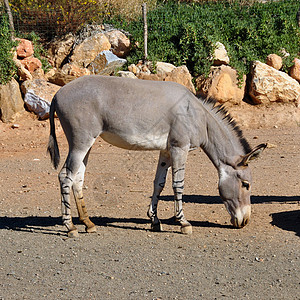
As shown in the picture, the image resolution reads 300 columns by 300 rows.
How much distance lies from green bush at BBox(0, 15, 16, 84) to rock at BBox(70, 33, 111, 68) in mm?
1856

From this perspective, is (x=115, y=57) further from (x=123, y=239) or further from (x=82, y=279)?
(x=82, y=279)

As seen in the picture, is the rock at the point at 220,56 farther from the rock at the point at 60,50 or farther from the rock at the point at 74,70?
the rock at the point at 60,50

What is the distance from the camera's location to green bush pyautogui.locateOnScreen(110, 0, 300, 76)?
14.3 m

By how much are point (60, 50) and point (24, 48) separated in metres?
1.17

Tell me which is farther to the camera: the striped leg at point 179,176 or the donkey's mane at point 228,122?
the donkey's mane at point 228,122

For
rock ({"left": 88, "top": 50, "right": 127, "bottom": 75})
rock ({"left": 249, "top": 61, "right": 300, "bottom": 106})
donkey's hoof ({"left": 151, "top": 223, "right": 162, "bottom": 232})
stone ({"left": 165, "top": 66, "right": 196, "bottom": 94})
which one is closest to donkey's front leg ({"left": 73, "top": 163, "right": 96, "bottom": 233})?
donkey's hoof ({"left": 151, "top": 223, "right": 162, "bottom": 232})

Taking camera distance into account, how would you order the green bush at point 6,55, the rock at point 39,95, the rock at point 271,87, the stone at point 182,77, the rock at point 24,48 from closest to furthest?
the rock at point 39,95
the green bush at point 6,55
the stone at point 182,77
the rock at point 271,87
the rock at point 24,48

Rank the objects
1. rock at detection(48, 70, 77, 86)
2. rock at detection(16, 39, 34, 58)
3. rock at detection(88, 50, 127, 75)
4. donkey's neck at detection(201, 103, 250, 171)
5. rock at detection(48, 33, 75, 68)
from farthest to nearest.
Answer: rock at detection(48, 33, 75, 68) → rock at detection(16, 39, 34, 58) → rock at detection(88, 50, 127, 75) → rock at detection(48, 70, 77, 86) → donkey's neck at detection(201, 103, 250, 171)

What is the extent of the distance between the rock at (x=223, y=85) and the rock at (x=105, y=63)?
2363 millimetres

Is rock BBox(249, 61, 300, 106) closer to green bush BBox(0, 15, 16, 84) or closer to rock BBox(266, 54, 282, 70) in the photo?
rock BBox(266, 54, 282, 70)

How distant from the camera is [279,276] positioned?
5.07m

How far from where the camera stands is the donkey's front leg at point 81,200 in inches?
253

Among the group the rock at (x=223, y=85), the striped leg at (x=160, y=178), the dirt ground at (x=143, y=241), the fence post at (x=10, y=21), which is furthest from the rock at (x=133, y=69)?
the striped leg at (x=160, y=178)

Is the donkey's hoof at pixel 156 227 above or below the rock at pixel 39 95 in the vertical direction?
above
